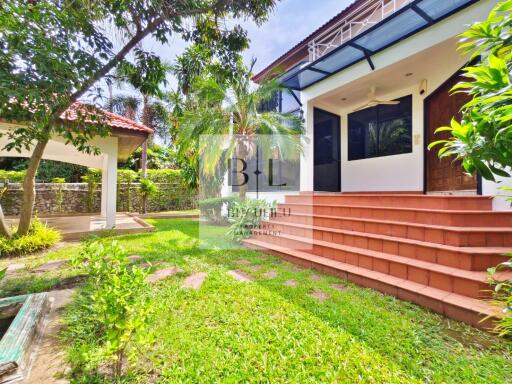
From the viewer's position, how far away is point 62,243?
679cm

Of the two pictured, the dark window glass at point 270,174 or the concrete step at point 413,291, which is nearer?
the concrete step at point 413,291

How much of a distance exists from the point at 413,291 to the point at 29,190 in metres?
8.37

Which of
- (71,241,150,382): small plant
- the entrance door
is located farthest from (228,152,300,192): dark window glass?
(71,241,150,382): small plant

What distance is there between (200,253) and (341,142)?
20.9ft

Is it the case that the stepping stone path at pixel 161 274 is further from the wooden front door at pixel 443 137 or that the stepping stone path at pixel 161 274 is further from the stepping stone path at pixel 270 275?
the wooden front door at pixel 443 137

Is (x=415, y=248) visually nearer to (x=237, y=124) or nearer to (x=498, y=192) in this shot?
(x=498, y=192)

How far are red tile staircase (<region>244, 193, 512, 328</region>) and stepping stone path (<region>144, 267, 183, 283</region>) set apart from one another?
2.31m

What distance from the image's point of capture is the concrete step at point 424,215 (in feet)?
12.5

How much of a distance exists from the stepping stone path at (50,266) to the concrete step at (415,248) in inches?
206

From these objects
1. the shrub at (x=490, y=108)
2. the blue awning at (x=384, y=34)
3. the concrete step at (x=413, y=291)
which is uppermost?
the blue awning at (x=384, y=34)

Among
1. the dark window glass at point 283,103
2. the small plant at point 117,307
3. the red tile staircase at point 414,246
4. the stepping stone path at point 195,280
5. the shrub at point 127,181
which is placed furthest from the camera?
the shrub at point 127,181

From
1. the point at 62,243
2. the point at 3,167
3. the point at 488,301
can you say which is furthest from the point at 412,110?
the point at 3,167

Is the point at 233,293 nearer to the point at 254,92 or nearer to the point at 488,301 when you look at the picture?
the point at 488,301

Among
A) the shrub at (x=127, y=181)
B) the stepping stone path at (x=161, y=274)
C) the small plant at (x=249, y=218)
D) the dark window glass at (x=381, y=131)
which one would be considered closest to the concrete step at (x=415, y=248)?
the small plant at (x=249, y=218)
